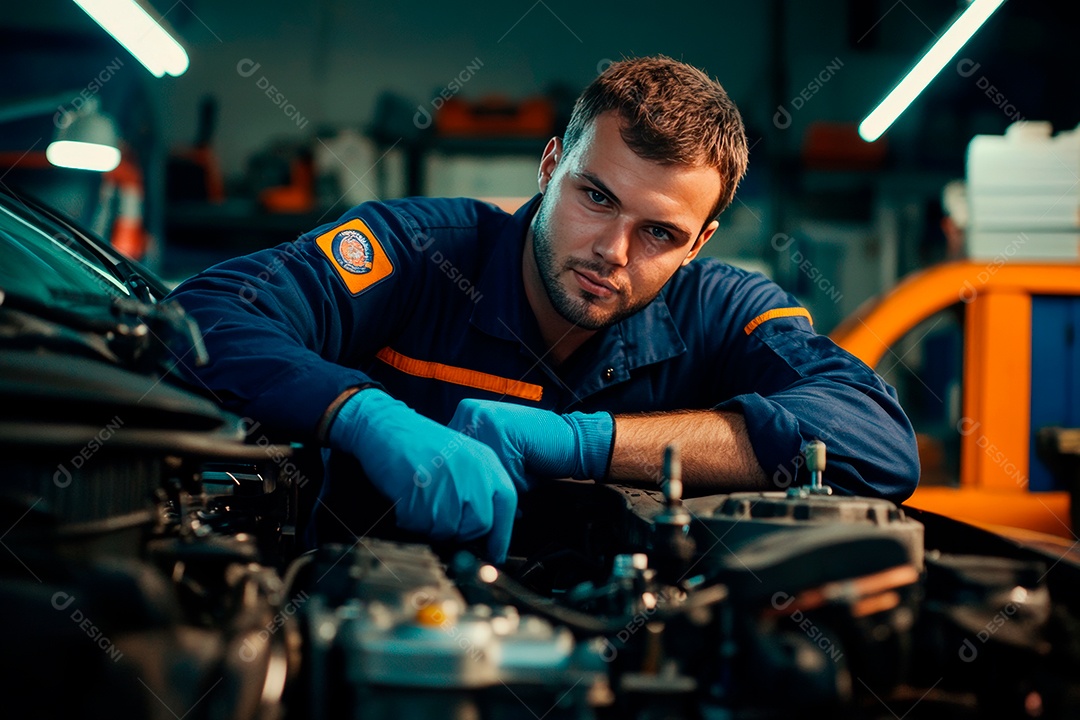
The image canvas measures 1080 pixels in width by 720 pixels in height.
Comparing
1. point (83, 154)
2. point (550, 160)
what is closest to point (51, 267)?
point (550, 160)

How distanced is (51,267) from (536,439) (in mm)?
743

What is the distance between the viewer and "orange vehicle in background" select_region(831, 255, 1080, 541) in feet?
9.70

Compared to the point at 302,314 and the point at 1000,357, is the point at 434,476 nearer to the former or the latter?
the point at 302,314

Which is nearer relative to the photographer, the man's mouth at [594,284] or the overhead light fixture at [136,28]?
the man's mouth at [594,284]

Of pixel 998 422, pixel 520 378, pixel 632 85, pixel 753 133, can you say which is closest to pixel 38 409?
pixel 520 378

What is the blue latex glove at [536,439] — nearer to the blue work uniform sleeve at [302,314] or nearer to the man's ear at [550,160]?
the blue work uniform sleeve at [302,314]

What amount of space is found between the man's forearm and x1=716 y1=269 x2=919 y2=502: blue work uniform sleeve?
22 mm

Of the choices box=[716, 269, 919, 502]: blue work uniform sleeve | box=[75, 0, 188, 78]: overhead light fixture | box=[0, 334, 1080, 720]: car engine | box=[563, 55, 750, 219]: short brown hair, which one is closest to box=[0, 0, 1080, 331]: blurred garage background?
box=[75, 0, 188, 78]: overhead light fixture

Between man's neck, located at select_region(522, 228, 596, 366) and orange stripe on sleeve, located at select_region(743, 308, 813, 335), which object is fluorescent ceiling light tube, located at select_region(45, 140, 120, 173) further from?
orange stripe on sleeve, located at select_region(743, 308, 813, 335)

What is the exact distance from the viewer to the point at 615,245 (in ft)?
4.75

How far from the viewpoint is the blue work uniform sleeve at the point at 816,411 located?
1238 millimetres

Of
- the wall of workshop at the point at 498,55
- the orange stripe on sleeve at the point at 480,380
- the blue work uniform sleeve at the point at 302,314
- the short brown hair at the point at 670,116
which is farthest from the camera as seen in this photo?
the wall of workshop at the point at 498,55

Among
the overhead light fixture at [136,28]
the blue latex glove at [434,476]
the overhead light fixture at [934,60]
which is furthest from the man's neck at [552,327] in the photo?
the overhead light fixture at [136,28]

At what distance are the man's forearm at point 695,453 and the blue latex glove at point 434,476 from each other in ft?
0.73
